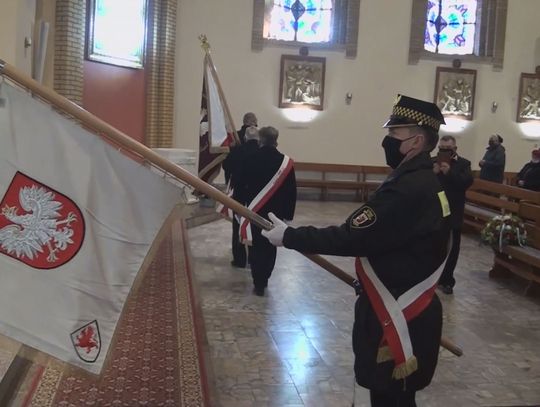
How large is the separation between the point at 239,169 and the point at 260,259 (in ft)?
3.38

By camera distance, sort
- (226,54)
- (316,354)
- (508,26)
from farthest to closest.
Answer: (508,26) < (226,54) < (316,354)

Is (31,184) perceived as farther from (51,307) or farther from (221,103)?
(221,103)

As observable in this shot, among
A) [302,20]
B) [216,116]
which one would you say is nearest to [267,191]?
[216,116]

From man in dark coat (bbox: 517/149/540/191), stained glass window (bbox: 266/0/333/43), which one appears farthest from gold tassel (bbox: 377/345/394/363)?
stained glass window (bbox: 266/0/333/43)

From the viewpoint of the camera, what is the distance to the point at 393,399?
99.9 inches

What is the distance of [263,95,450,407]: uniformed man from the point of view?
7.60 ft

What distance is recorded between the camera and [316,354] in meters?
4.56

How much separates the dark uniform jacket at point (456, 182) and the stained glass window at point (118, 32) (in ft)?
24.2

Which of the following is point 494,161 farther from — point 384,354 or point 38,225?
point 38,225

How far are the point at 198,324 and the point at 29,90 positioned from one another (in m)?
3.15

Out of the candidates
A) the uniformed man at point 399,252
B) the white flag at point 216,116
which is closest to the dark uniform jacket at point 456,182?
the white flag at point 216,116

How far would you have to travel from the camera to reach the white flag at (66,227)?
7.72ft

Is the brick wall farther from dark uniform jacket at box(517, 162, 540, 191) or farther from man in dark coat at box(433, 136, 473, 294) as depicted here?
dark uniform jacket at box(517, 162, 540, 191)

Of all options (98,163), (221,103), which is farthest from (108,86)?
(98,163)
